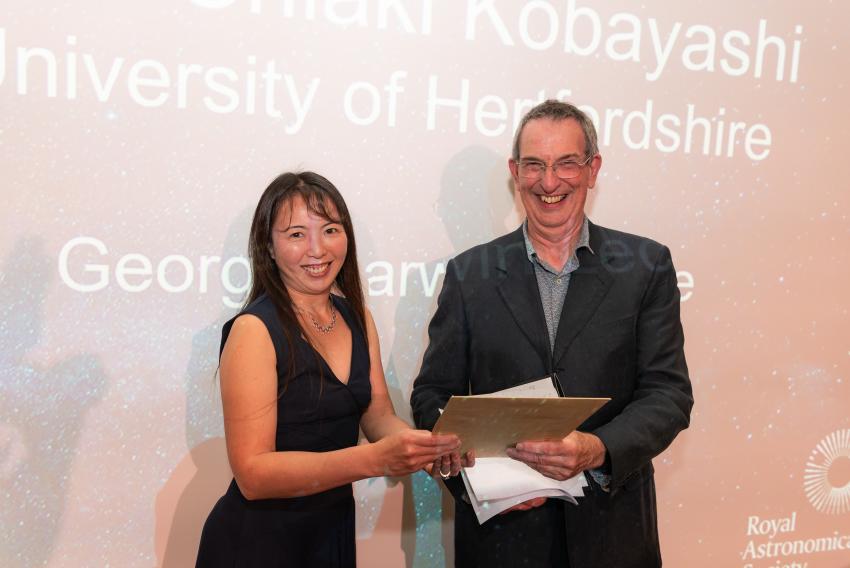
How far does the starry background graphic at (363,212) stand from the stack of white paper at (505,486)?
2.71ft

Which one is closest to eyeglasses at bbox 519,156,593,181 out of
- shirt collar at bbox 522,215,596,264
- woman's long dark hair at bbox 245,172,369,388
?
shirt collar at bbox 522,215,596,264

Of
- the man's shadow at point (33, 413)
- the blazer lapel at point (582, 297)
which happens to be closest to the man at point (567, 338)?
the blazer lapel at point (582, 297)

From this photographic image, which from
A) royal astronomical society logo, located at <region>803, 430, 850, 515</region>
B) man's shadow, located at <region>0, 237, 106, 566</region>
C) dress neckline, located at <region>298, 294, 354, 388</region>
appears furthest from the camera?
royal astronomical society logo, located at <region>803, 430, 850, 515</region>

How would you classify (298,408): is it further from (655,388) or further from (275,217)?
(655,388)

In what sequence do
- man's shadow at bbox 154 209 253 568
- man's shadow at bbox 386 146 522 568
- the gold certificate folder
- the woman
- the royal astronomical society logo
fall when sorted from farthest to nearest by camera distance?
the royal astronomical society logo → man's shadow at bbox 386 146 522 568 → man's shadow at bbox 154 209 253 568 → the woman → the gold certificate folder

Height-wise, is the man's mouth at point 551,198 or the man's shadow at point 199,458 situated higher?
the man's mouth at point 551,198

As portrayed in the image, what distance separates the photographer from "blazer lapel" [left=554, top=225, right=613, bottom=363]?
1.88m

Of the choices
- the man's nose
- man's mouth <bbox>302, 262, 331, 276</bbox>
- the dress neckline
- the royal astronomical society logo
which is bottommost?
the royal astronomical society logo

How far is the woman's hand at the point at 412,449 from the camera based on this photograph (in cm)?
159

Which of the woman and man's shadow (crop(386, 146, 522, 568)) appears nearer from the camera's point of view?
the woman

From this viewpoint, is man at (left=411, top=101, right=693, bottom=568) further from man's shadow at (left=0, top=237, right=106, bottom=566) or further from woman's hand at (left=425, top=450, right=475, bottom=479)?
man's shadow at (left=0, top=237, right=106, bottom=566)

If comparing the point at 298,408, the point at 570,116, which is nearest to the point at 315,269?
the point at 298,408

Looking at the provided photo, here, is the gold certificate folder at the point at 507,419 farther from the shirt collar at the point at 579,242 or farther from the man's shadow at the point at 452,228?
the man's shadow at the point at 452,228

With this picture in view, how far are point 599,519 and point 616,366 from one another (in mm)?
401
